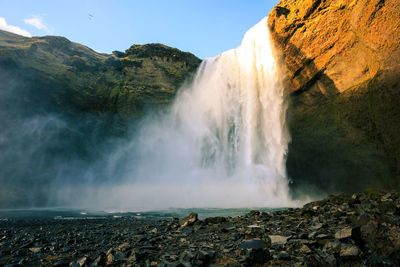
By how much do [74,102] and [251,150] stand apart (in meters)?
21.5

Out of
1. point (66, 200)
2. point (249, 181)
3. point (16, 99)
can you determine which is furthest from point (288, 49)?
point (16, 99)

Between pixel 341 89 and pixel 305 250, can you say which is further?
pixel 341 89

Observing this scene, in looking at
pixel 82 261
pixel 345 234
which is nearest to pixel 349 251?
pixel 345 234

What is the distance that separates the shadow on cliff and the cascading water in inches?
47.7

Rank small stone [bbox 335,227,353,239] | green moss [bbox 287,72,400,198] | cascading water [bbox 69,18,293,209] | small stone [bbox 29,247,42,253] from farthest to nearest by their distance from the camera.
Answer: cascading water [bbox 69,18,293,209], green moss [bbox 287,72,400,198], small stone [bbox 29,247,42,253], small stone [bbox 335,227,353,239]

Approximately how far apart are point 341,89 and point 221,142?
1226 centimetres

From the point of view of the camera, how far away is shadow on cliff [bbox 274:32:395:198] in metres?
13.1

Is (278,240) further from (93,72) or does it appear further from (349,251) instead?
(93,72)

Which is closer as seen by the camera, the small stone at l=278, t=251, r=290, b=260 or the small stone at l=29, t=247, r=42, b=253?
the small stone at l=278, t=251, r=290, b=260

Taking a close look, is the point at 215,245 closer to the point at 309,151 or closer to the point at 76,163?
the point at 309,151

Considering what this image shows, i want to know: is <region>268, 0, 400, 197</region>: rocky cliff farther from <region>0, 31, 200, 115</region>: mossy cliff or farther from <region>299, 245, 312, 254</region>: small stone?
<region>0, 31, 200, 115</region>: mossy cliff

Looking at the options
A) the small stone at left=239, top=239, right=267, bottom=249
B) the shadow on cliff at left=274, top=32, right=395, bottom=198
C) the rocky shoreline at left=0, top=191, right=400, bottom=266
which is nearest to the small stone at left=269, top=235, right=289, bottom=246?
the rocky shoreline at left=0, top=191, right=400, bottom=266

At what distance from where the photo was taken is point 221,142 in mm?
23672

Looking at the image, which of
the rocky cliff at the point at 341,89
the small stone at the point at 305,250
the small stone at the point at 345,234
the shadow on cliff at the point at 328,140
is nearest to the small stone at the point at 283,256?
the small stone at the point at 305,250
